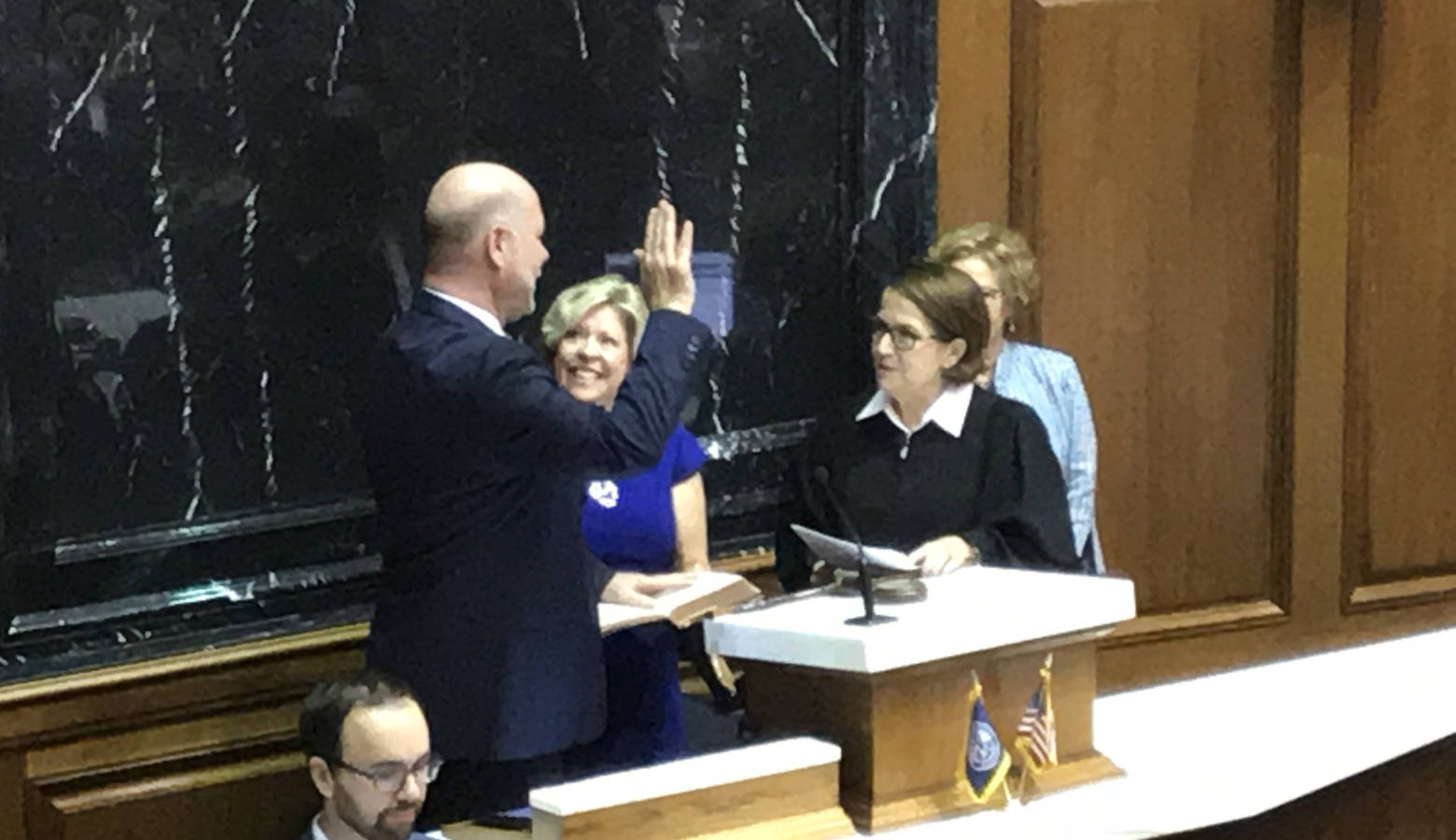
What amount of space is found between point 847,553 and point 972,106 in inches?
62.1

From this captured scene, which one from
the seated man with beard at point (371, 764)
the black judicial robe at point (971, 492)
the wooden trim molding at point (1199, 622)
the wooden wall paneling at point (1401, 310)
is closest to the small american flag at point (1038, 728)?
the black judicial robe at point (971, 492)

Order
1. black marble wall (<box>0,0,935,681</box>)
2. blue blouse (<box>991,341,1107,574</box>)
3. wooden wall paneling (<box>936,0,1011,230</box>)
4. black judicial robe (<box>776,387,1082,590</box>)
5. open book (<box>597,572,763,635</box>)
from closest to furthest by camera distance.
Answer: open book (<box>597,572,763,635</box>) < black marble wall (<box>0,0,935,681</box>) < black judicial robe (<box>776,387,1082,590</box>) < blue blouse (<box>991,341,1107,574</box>) < wooden wall paneling (<box>936,0,1011,230</box>)

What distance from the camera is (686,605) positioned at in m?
3.09

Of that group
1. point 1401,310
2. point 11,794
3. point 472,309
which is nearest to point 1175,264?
point 1401,310

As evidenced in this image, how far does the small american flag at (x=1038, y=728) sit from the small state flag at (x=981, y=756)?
0.06 m

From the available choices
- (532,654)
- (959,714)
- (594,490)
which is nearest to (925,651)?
(959,714)

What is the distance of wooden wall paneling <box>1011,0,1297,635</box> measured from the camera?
4344 mm

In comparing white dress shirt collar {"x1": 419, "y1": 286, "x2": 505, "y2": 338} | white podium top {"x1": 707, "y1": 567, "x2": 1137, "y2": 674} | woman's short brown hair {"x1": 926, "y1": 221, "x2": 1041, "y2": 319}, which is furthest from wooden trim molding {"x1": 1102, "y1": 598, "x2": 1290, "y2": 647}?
white dress shirt collar {"x1": 419, "y1": 286, "x2": 505, "y2": 338}

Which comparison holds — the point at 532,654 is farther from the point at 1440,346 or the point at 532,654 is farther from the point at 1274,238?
the point at 1440,346

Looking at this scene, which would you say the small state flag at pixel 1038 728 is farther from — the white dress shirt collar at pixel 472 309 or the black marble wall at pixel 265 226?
the black marble wall at pixel 265 226

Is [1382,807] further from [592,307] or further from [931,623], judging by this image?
[592,307]

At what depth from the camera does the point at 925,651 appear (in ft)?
9.37

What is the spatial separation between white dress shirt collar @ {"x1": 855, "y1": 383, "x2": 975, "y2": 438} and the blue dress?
0.34m

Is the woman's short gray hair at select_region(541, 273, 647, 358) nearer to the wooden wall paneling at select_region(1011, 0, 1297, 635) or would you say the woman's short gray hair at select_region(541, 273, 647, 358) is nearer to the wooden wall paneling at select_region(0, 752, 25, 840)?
the wooden wall paneling at select_region(0, 752, 25, 840)
